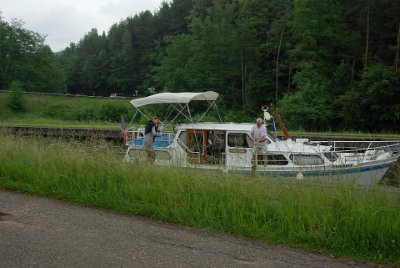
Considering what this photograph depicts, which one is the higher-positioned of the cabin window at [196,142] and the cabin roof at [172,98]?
the cabin roof at [172,98]

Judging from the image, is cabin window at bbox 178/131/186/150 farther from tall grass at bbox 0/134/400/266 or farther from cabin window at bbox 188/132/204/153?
tall grass at bbox 0/134/400/266

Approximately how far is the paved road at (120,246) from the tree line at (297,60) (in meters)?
33.7

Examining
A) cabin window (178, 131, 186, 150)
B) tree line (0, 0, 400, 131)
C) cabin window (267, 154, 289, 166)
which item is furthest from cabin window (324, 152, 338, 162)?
tree line (0, 0, 400, 131)

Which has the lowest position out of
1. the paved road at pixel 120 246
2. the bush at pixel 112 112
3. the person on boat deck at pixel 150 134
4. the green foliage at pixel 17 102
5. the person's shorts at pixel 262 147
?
the paved road at pixel 120 246

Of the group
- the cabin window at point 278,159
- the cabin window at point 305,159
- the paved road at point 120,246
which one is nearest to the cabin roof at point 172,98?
the cabin window at point 278,159

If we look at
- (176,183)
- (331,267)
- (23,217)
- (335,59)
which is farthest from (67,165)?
(335,59)

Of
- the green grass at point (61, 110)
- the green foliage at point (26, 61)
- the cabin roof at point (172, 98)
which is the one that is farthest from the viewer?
the green foliage at point (26, 61)

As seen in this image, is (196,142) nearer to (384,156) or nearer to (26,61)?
(384,156)

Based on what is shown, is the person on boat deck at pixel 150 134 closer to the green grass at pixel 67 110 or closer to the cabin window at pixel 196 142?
the cabin window at pixel 196 142

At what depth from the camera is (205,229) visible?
6.27 metres

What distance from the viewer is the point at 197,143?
560 inches

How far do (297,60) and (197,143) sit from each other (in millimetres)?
39326

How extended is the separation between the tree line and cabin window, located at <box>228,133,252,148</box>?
84.2 ft

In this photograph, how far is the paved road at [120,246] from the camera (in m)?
5.07
